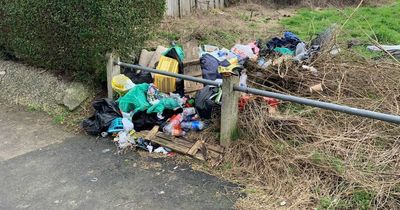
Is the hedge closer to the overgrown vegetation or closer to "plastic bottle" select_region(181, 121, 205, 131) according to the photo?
"plastic bottle" select_region(181, 121, 205, 131)

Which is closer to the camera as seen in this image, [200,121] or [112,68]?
[200,121]

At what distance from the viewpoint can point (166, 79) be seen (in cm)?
533

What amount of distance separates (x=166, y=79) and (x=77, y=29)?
4.49ft

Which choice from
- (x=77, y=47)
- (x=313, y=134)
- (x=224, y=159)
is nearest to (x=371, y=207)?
(x=313, y=134)

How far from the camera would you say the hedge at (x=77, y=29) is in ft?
17.3

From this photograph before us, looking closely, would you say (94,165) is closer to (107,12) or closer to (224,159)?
(224,159)

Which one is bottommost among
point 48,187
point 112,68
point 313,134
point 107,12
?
point 48,187

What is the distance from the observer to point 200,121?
4777mm

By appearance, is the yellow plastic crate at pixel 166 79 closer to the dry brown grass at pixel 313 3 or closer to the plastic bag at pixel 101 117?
the plastic bag at pixel 101 117

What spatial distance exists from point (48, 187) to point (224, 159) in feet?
5.72

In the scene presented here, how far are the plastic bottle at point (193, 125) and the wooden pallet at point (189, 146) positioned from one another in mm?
203

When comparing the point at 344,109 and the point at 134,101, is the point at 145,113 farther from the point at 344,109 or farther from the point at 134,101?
the point at 344,109

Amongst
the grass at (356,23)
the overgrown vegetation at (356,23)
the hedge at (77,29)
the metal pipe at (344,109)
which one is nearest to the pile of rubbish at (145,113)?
the hedge at (77,29)

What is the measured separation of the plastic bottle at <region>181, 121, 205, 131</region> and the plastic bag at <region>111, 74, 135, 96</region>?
3.19 feet
